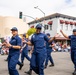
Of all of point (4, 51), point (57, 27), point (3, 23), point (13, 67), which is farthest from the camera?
point (3, 23)

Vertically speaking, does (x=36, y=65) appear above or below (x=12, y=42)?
below

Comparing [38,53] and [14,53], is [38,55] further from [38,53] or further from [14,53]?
[14,53]

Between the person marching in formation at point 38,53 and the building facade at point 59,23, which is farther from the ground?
the building facade at point 59,23

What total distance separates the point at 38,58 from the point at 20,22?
6634 cm

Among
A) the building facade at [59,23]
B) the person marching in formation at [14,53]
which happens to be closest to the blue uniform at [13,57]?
the person marching in formation at [14,53]

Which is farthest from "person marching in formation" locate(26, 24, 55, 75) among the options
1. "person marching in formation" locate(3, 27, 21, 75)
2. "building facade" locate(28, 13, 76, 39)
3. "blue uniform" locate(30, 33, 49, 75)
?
"building facade" locate(28, 13, 76, 39)

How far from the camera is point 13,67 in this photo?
6.64m

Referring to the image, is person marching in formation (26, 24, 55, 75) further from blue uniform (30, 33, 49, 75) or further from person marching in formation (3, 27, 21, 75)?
person marching in formation (3, 27, 21, 75)

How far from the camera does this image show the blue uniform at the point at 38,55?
700 cm

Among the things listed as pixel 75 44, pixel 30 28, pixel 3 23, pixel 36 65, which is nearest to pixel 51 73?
pixel 75 44

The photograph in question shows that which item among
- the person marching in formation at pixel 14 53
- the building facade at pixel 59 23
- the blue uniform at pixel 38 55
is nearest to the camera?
the person marching in formation at pixel 14 53

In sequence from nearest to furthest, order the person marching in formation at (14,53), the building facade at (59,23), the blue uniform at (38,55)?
the person marching in formation at (14,53)
the blue uniform at (38,55)
the building facade at (59,23)

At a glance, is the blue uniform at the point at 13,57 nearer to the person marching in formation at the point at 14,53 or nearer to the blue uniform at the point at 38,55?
the person marching in formation at the point at 14,53

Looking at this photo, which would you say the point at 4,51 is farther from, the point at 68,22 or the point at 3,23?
the point at 3,23
